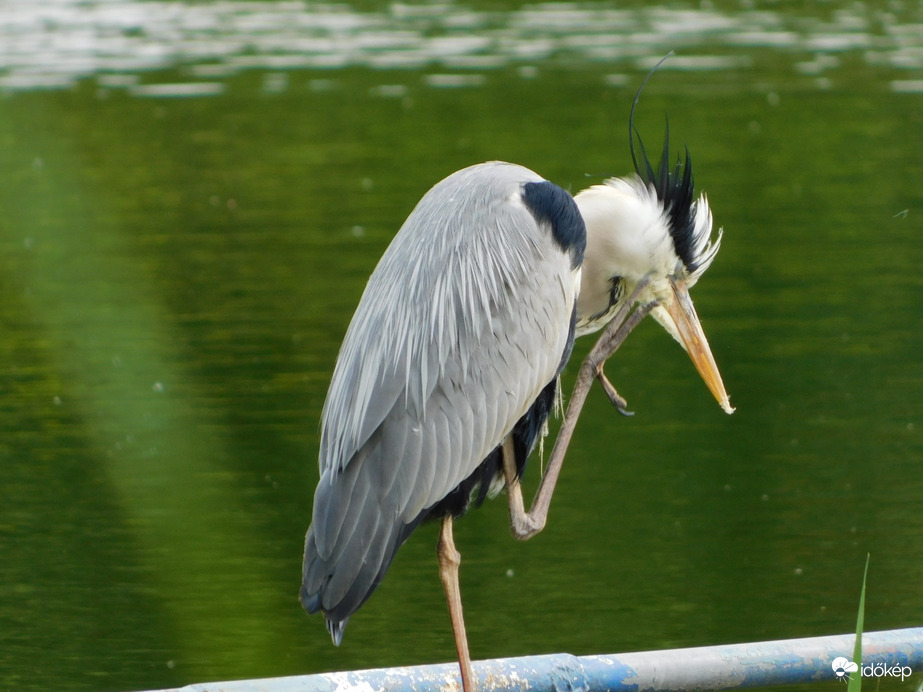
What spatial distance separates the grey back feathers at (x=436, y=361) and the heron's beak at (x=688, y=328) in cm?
43

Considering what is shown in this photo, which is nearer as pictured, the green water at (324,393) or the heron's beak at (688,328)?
the heron's beak at (688,328)

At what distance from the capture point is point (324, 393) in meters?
8.23

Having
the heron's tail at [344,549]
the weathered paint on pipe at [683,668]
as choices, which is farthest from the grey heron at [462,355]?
the weathered paint on pipe at [683,668]

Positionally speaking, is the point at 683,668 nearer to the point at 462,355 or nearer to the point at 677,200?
the point at 462,355

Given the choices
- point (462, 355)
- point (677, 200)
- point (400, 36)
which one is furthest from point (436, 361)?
point (400, 36)

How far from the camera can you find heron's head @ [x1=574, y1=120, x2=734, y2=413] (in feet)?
13.1

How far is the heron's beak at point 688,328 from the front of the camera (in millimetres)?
4145

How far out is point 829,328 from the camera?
30.2 feet

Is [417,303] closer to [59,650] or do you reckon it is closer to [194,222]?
[59,650]

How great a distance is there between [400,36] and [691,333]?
822 inches

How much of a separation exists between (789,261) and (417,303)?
7.88 metres

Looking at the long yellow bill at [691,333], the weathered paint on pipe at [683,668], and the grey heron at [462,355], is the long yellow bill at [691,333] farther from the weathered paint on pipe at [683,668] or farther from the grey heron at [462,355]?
the weathered paint on pipe at [683,668]

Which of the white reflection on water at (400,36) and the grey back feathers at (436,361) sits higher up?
the grey back feathers at (436,361)

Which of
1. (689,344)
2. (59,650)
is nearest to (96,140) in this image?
(59,650)
